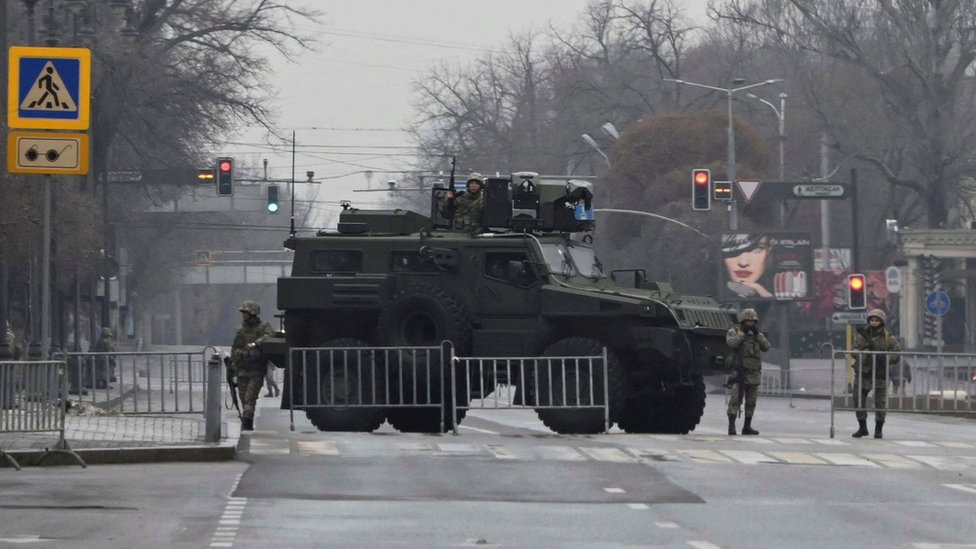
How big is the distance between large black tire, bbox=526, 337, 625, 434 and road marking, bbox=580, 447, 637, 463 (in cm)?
363

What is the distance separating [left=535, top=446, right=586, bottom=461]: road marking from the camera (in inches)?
691

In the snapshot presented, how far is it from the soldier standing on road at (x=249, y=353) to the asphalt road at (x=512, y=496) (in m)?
3.43

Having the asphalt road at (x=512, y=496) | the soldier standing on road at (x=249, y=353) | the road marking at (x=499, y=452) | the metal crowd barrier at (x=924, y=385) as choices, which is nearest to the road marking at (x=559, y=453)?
the asphalt road at (x=512, y=496)

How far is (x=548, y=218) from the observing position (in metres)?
24.9

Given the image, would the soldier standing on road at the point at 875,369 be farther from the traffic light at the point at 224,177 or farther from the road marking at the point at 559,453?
the traffic light at the point at 224,177

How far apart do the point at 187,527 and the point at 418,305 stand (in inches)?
446

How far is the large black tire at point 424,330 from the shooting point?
902 inches

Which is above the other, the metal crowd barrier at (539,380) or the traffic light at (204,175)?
the traffic light at (204,175)

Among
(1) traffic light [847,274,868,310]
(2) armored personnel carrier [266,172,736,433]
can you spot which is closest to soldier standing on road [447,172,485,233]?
(2) armored personnel carrier [266,172,736,433]

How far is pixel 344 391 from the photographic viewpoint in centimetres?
2292

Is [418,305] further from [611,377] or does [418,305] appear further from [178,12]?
[178,12]

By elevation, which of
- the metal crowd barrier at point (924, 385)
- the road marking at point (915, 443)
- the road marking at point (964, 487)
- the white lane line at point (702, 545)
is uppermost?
the metal crowd barrier at point (924, 385)

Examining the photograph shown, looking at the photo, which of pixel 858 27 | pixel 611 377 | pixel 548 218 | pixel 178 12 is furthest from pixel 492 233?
pixel 858 27

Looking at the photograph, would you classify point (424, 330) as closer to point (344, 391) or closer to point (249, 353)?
point (344, 391)
